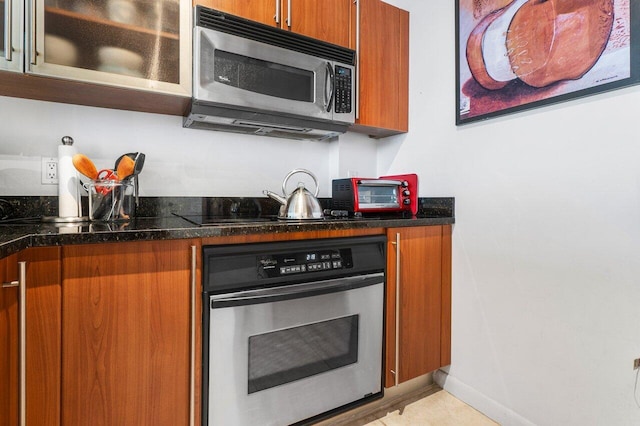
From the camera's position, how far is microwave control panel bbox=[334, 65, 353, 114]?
168 centimetres

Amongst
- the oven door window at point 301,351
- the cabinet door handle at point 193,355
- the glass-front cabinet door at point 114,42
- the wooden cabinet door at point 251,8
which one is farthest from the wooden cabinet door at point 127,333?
the wooden cabinet door at point 251,8

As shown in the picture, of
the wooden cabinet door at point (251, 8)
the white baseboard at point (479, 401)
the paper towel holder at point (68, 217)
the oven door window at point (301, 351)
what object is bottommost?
the white baseboard at point (479, 401)

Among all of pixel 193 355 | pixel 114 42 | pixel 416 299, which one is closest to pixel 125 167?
pixel 114 42

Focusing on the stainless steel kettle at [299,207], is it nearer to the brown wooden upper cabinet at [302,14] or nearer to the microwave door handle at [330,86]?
the microwave door handle at [330,86]

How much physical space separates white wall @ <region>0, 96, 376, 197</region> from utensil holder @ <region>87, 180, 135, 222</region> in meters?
0.22

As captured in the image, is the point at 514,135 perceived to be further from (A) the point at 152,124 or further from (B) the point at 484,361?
(A) the point at 152,124

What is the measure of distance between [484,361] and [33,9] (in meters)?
2.28

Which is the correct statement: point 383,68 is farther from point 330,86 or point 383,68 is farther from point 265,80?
point 265,80

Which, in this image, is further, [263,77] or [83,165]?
[263,77]

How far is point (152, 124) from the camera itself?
1599 millimetres

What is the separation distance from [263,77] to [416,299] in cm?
127

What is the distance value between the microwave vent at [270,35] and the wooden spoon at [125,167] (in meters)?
0.63

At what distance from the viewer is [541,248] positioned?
1.36 meters

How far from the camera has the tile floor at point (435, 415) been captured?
4.88 ft
